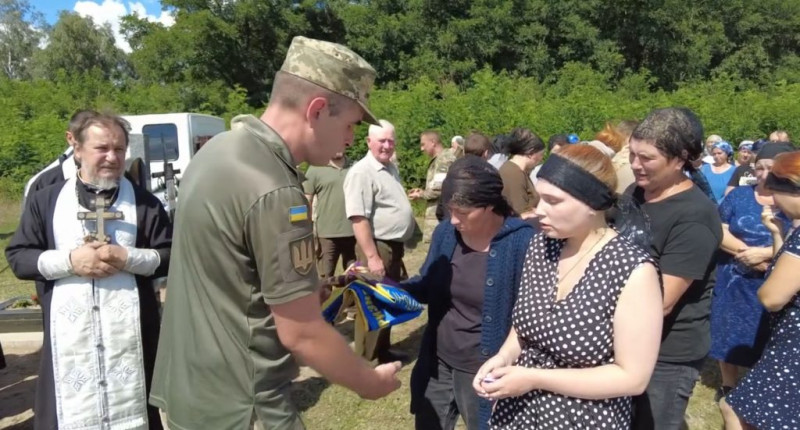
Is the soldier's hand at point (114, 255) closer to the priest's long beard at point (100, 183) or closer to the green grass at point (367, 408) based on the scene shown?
the priest's long beard at point (100, 183)

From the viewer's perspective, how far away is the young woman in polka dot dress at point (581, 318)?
1728 millimetres

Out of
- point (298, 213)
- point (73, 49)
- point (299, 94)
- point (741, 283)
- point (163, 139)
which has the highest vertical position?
point (73, 49)

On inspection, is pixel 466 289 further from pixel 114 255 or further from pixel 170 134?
pixel 170 134

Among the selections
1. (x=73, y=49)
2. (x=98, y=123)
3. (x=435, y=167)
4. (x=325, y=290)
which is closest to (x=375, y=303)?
(x=325, y=290)

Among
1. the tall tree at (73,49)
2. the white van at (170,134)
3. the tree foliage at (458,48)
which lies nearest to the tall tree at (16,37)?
the tall tree at (73,49)

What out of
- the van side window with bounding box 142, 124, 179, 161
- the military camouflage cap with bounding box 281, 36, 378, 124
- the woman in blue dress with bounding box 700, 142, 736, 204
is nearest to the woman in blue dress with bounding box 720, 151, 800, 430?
the military camouflage cap with bounding box 281, 36, 378, 124

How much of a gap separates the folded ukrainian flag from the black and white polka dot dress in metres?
0.74

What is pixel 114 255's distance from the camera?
2.49m

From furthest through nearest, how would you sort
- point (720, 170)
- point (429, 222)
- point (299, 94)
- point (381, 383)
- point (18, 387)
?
point (429, 222)
point (720, 170)
point (18, 387)
point (381, 383)
point (299, 94)

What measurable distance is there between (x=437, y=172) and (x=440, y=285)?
465cm

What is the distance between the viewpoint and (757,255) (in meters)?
3.34

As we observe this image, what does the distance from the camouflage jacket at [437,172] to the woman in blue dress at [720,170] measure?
119 inches

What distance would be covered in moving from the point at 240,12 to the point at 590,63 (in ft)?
53.1

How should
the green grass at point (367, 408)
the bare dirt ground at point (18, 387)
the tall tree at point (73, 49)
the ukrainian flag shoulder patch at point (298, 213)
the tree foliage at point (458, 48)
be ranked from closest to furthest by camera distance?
the ukrainian flag shoulder patch at point (298, 213) < the green grass at point (367, 408) < the bare dirt ground at point (18, 387) < the tree foliage at point (458, 48) < the tall tree at point (73, 49)
